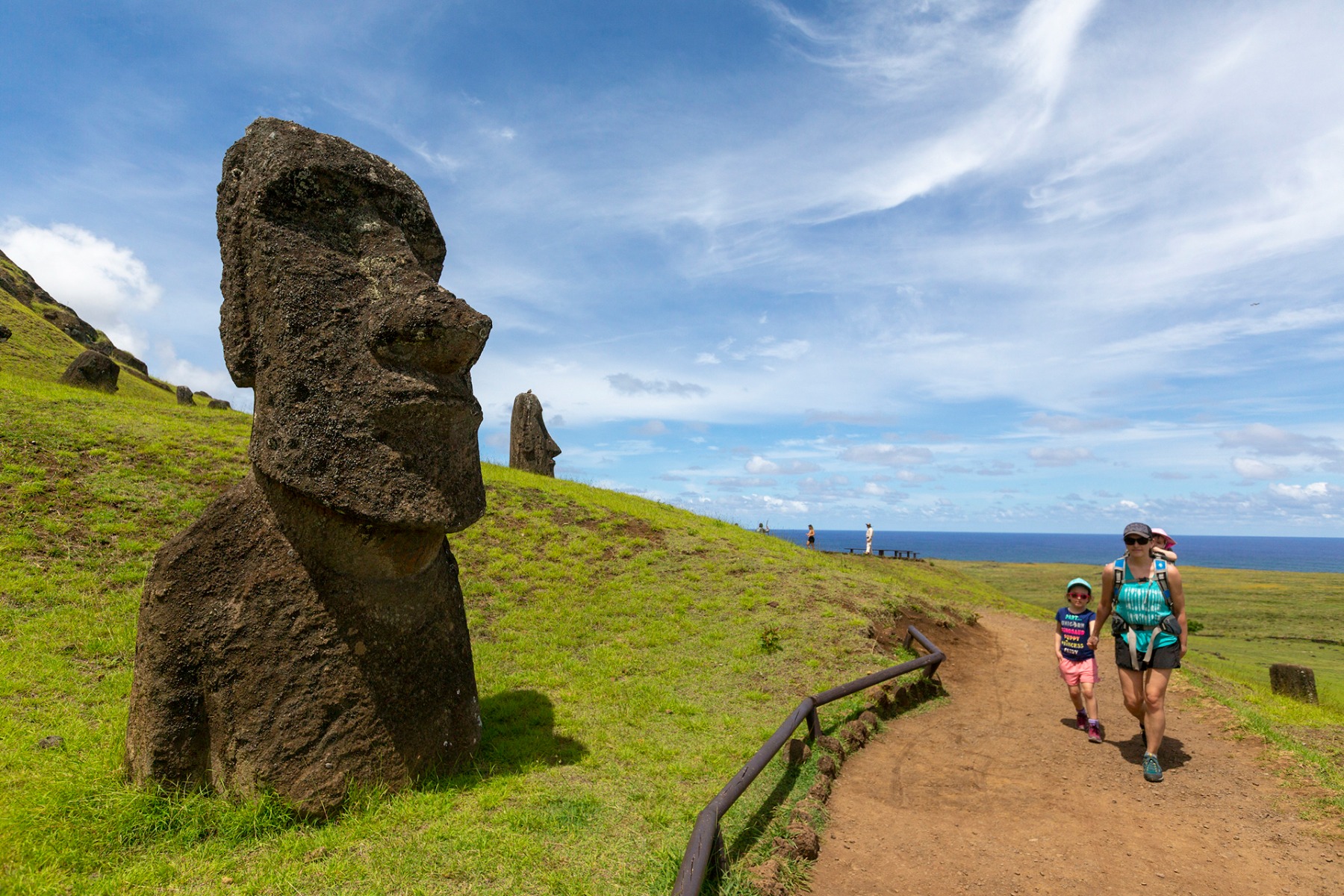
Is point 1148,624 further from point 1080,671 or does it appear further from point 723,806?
point 723,806

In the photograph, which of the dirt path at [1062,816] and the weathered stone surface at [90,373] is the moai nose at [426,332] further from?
the weathered stone surface at [90,373]

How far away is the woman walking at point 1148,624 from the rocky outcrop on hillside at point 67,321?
5409cm

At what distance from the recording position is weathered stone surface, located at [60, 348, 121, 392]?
24422 millimetres

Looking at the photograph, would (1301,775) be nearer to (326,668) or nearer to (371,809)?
(371,809)

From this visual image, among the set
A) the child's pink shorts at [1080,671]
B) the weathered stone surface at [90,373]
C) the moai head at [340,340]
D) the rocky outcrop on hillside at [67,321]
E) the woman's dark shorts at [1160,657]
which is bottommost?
the child's pink shorts at [1080,671]

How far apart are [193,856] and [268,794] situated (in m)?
0.54

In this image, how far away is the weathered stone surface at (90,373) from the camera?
24.4m

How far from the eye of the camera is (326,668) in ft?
17.9

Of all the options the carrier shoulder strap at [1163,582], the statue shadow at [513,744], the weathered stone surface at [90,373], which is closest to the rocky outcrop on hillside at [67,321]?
the weathered stone surface at [90,373]

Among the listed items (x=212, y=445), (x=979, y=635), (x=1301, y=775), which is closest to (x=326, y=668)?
(x=1301, y=775)

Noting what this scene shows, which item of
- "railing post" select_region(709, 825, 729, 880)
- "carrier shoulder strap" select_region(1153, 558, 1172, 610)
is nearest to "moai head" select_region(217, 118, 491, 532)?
"railing post" select_region(709, 825, 729, 880)

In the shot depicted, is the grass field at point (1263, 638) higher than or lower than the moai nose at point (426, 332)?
lower

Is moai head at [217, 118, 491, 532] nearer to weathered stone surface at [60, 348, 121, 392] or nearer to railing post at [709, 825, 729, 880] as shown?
railing post at [709, 825, 729, 880]

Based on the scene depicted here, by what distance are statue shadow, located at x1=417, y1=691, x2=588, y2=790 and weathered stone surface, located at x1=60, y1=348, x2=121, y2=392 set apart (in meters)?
23.9
